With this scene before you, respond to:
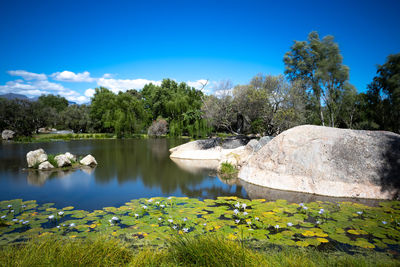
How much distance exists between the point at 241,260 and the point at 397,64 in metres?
25.7

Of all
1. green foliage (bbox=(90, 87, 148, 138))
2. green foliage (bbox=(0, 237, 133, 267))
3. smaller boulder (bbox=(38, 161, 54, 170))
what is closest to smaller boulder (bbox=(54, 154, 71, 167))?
smaller boulder (bbox=(38, 161, 54, 170))

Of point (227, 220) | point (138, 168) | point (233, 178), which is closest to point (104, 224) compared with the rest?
point (227, 220)

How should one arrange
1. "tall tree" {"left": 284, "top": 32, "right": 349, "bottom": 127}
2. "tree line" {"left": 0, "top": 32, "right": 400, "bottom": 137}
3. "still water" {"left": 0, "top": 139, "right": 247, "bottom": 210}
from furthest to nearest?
1. "tall tree" {"left": 284, "top": 32, "right": 349, "bottom": 127}
2. "tree line" {"left": 0, "top": 32, "right": 400, "bottom": 137}
3. "still water" {"left": 0, "top": 139, "right": 247, "bottom": 210}

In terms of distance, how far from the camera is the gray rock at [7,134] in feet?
110

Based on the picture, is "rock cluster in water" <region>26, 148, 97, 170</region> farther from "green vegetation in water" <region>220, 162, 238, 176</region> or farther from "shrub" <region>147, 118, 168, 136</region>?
"shrub" <region>147, 118, 168, 136</region>

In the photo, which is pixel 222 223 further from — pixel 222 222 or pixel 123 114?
pixel 123 114

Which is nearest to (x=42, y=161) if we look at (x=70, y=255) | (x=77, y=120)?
(x=70, y=255)

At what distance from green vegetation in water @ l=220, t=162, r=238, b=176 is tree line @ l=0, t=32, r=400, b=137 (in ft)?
19.2

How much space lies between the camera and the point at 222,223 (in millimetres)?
5551

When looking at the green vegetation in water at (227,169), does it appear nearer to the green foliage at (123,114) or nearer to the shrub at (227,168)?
the shrub at (227,168)

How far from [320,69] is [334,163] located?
22369mm

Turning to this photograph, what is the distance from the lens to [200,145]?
65.5 feet

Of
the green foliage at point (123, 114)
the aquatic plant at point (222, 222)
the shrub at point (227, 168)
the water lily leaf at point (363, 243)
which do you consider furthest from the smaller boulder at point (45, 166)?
the green foliage at point (123, 114)

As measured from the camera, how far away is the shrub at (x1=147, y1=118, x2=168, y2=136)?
4038cm
